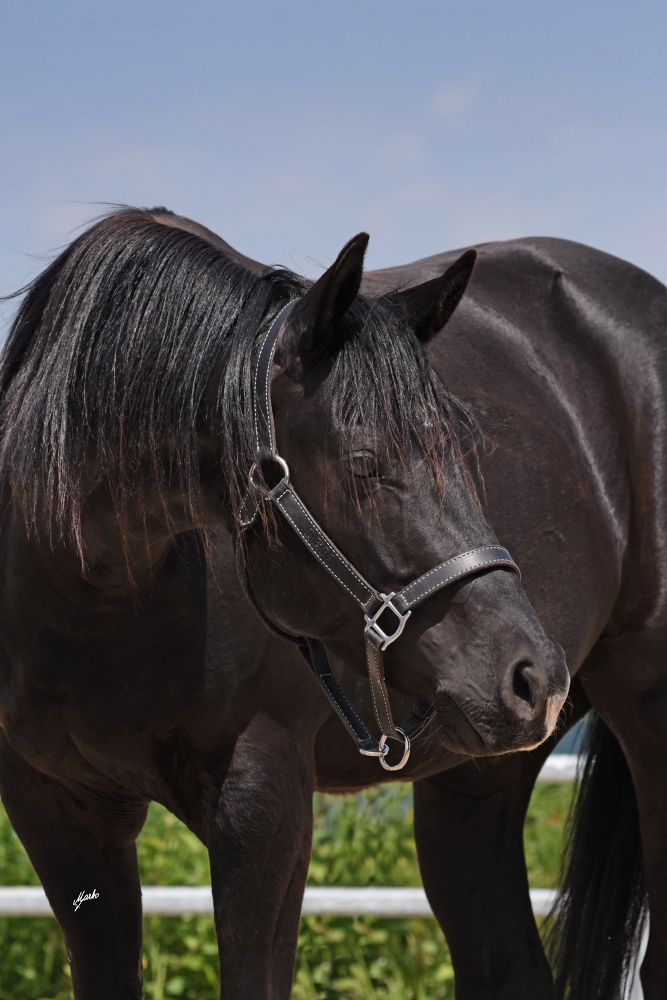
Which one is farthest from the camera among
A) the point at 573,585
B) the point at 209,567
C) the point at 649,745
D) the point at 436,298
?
the point at 649,745

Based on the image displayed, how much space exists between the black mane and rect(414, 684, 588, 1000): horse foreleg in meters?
1.45

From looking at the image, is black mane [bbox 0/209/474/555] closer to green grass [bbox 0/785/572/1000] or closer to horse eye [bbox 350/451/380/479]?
horse eye [bbox 350/451/380/479]

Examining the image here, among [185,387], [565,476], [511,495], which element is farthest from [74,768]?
[565,476]

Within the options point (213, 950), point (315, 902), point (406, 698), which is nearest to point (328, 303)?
point (406, 698)

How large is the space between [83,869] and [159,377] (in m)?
1.09

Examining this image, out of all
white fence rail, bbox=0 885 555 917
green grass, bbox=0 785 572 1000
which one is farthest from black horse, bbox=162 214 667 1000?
green grass, bbox=0 785 572 1000

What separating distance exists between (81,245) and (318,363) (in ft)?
1.84

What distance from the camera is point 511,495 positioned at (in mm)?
2588

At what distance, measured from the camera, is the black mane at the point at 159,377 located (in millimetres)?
1801

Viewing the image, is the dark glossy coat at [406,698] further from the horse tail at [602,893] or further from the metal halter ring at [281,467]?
the metal halter ring at [281,467]

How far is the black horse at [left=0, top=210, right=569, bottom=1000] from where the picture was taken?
174cm

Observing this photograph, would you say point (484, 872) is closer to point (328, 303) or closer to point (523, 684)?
point (523, 684)

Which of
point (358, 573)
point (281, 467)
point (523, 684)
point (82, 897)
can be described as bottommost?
point (82, 897)

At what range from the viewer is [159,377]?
1875 millimetres
